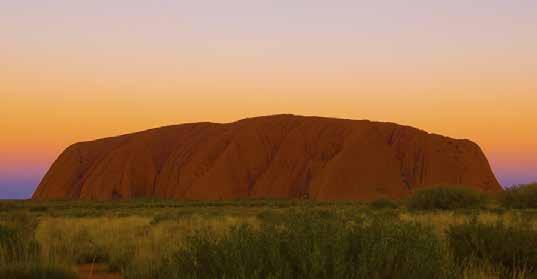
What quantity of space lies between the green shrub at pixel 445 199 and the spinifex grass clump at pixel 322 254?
28.7 metres

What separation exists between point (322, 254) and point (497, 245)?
15.0ft

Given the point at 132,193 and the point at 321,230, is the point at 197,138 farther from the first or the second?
the point at 321,230

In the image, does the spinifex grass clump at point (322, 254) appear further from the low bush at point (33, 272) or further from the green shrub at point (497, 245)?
the green shrub at point (497, 245)

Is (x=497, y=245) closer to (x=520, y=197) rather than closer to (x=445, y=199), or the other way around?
(x=445, y=199)

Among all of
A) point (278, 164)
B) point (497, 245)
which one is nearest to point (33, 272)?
point (497, 245)

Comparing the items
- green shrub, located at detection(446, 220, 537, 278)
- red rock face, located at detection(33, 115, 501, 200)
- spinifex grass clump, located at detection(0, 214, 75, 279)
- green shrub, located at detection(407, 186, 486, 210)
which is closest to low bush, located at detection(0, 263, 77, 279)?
spinifex grass clump, located at detection(0, 214, 75, 279)

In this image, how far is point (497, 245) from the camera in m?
8.87

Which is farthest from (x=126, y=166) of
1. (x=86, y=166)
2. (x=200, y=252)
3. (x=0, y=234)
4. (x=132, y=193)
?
(x=200, y=252)

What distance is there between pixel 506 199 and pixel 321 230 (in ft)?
108

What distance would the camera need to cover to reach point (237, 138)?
74812 millimetres

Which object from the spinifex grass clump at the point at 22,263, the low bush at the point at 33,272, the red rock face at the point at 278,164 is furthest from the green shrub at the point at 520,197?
the low bush at the point at 33,272

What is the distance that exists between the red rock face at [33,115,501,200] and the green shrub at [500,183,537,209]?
28.2m

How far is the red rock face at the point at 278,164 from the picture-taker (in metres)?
67.6

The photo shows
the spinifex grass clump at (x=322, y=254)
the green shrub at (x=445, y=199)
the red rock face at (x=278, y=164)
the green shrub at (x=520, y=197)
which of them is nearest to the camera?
the spinifex grass clump at (x=322, y=254)
